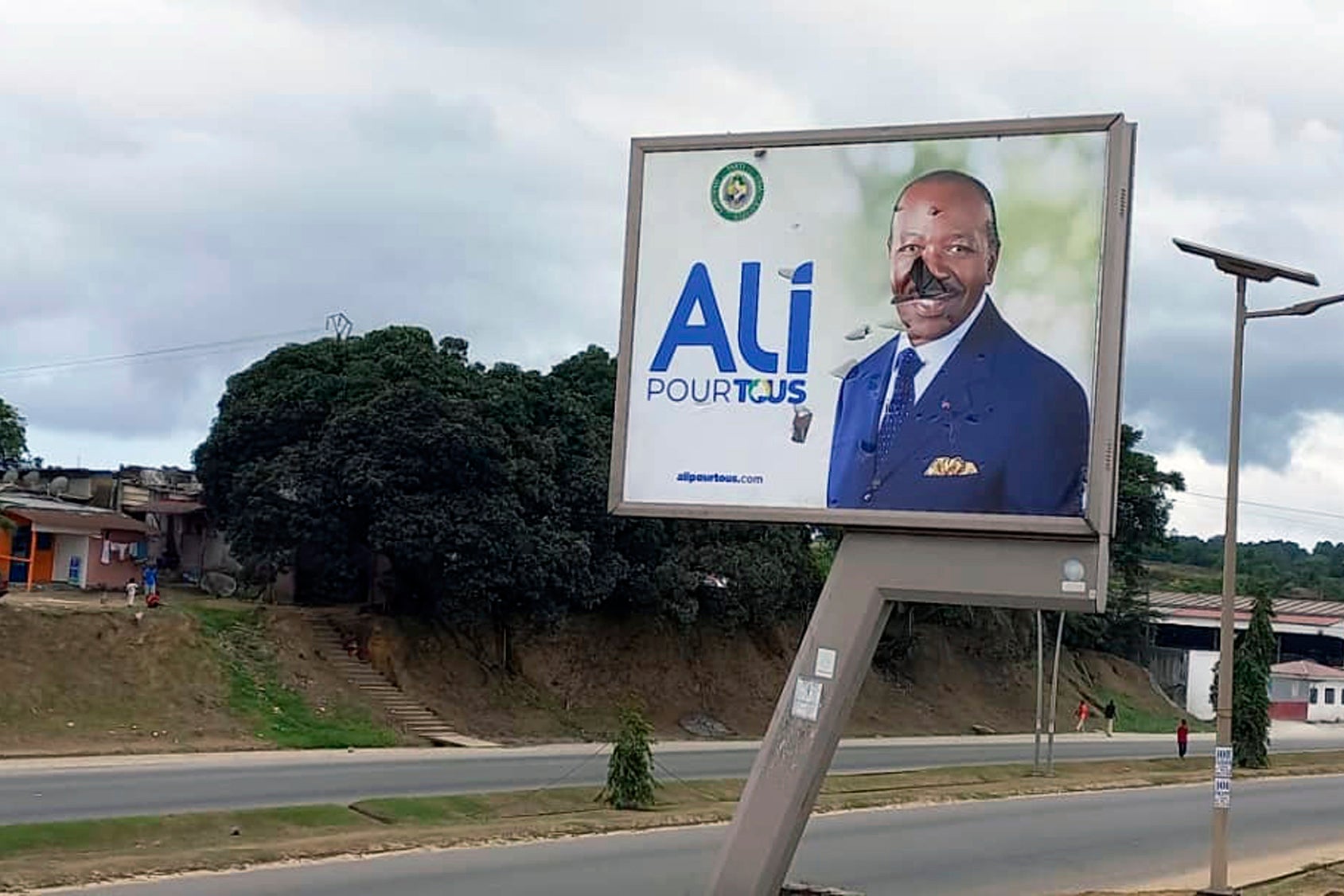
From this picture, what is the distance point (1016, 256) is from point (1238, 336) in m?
7.72

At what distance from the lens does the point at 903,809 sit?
28281mm

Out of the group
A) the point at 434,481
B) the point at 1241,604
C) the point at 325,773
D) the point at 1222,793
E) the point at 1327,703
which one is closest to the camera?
the point at 1222,793

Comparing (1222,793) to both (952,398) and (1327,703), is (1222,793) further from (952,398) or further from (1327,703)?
(1327,703)

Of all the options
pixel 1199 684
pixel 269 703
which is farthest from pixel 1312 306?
pixel 1199 684

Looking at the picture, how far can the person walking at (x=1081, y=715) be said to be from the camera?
60.0m

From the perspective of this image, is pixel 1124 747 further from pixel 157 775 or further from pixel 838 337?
pixel 838 337

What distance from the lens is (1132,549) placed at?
6681 cm

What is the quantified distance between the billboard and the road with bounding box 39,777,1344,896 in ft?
17.6

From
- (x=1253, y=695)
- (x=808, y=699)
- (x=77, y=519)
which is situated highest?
(x=77, y=519)

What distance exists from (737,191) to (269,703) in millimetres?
27134

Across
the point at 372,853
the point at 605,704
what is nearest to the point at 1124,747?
the point at 605,704

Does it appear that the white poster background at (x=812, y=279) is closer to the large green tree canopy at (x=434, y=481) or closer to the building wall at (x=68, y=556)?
the large green tree canopy at (x=434, y=481)

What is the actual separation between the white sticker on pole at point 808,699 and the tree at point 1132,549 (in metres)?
46.4

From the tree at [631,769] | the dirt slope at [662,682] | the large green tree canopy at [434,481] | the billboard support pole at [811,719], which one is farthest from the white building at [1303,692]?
the billboard support pole at [811,719]
